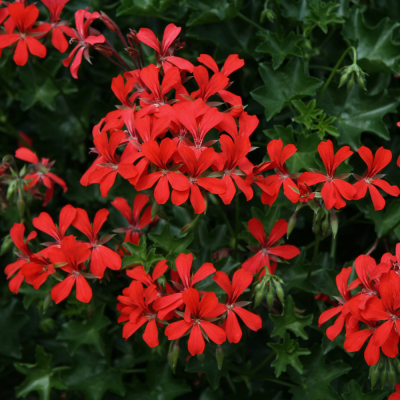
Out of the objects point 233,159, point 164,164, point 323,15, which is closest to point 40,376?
point 164,164

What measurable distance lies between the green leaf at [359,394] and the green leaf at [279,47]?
1.37m

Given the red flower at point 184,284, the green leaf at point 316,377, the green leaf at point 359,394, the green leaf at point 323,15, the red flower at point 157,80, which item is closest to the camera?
the red flower at point 184,284

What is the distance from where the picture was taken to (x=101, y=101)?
248 cm

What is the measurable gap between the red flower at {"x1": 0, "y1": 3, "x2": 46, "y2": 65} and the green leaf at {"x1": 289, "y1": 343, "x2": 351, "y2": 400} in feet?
5.67

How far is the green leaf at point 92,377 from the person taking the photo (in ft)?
6.79

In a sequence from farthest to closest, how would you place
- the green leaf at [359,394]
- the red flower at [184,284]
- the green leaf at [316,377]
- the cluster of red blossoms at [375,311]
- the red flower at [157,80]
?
the green leaf at [316,377]
the green leaf at [359,394]
the red flower at [157,80]
the red flower at [184,284]
the cluster of red blossoms at [375,311]

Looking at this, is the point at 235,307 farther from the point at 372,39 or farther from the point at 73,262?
the point at 372,39

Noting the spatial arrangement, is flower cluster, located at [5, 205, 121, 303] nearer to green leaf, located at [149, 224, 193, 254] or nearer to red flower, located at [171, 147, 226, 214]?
green leaf, located at [149, 224, 193, 254]

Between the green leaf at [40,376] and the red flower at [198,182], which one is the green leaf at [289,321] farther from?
the green leaf at [40,376]

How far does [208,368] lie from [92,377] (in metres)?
0.58

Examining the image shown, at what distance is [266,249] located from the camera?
72.7 inches

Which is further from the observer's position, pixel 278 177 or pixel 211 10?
pixel 211 10

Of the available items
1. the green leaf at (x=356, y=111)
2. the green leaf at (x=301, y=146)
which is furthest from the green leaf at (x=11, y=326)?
the green leaf at (x=356, y=111)

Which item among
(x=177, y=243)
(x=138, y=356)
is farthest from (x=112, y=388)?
(x=177, y=243)
